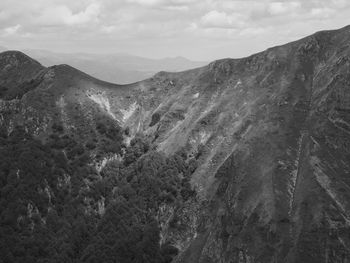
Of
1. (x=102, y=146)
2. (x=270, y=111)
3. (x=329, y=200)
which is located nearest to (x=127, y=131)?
(x=102, y=146)

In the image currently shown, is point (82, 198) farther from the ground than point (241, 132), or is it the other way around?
point (241, 132)

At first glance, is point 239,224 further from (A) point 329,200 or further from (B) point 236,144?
(B) point 236,144

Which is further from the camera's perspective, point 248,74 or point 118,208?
point 248,74

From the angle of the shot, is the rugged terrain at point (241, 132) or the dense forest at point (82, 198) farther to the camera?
the dense forest at point (82, 198)

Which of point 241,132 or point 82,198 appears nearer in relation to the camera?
point 82,198

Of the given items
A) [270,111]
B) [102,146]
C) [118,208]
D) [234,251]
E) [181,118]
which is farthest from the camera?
[181,118]
